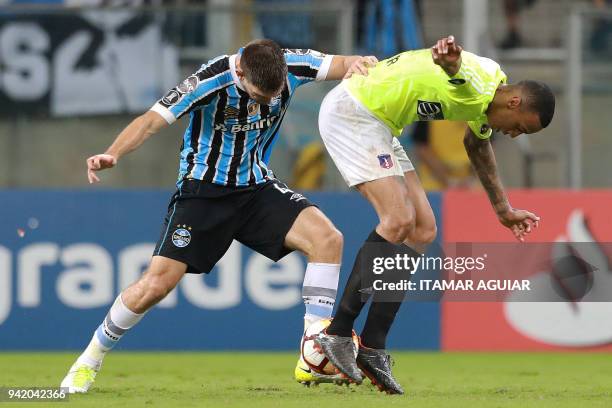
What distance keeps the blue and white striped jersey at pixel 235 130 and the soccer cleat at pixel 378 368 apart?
1.15 meters

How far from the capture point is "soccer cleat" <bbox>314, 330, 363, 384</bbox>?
23.5ft

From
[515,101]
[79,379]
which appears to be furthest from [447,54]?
[79,379]

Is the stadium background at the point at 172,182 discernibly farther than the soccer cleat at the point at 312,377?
Yes

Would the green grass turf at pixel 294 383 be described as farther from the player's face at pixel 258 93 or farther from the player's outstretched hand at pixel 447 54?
the player's outstretched hand at pixel 447 54

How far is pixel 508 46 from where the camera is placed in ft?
44.7

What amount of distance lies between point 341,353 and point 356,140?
1134mm

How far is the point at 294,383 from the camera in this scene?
8102 millimetres

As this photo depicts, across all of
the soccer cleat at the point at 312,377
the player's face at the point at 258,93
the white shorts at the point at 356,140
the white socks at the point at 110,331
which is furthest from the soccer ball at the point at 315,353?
the player's face at the point at 258,93

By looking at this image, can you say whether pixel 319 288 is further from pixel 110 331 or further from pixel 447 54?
pixel 447 54

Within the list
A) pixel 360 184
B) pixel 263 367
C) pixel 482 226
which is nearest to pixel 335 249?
pixel 360 184

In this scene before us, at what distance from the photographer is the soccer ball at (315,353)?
7363mm

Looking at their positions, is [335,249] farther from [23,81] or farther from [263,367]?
[23,81]

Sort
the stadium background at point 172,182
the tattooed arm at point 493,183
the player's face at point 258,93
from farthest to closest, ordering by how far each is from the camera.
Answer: the stadium background at point 172,182 → the tattooed arm at point 493,183 → the player's face at point 258,93
